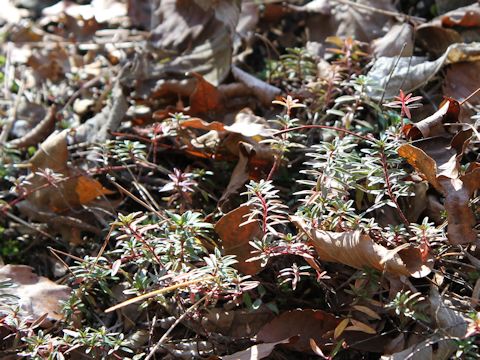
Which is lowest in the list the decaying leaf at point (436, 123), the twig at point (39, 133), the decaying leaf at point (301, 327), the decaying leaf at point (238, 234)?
the decaying leaf at point (301, 327)

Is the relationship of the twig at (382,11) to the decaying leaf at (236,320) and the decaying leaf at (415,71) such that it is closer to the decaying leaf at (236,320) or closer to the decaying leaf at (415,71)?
A: the decaying leaf at (415,71)

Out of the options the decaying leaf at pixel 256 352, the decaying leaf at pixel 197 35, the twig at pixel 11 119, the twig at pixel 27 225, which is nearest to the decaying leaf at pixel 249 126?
the decaying leaf at pixel 197 35

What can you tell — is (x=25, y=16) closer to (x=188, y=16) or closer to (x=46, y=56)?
(x=46, y=56)

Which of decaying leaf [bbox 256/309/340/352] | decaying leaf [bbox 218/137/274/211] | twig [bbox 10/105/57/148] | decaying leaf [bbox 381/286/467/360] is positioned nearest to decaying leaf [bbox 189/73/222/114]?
decaying leaf [bbox 218/137/274/211]

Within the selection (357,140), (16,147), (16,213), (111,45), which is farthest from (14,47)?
(357,140)

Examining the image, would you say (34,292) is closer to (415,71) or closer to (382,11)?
(415,71)
